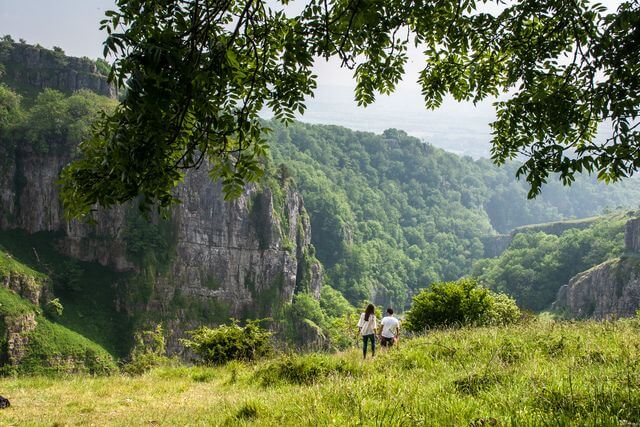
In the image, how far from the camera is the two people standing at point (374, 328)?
11.8 m

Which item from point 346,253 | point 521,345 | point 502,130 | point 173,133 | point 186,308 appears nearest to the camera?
point 173,133

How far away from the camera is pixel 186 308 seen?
87.6m

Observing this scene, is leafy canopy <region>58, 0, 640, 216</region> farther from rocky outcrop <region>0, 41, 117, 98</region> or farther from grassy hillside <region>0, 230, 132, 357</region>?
rocky outcrop <region>0, 41, 117, 98</region>

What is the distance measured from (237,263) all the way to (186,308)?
13.8m

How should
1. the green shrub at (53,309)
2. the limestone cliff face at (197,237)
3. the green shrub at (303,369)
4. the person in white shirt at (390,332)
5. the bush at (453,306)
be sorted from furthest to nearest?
the limestone cliff face at (197,237)
the green shrub at (53,309)
the bush at (453,306)
the person in white shirt at (390,332)
the green shrub at (303,369)

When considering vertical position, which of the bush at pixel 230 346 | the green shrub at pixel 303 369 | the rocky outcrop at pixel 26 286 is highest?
the green shrub at pixel 303 369

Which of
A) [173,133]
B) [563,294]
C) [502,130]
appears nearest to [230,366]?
[502,130]

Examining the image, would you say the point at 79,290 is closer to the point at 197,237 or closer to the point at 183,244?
the point at 183,244

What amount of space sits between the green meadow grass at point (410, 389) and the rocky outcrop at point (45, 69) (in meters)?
92.1

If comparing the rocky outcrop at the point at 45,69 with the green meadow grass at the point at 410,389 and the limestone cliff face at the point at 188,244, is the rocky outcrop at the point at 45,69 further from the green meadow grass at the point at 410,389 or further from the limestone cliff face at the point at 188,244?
the green meadow grass at the point at 410,389

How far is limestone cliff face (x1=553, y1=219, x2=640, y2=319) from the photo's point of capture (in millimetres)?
83500

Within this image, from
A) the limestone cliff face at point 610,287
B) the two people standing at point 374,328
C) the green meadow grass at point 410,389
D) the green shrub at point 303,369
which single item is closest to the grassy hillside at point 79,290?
the green meadow grass at point 410,389

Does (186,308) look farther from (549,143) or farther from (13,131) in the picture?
Result: (549,143)

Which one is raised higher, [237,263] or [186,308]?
[237,263]
